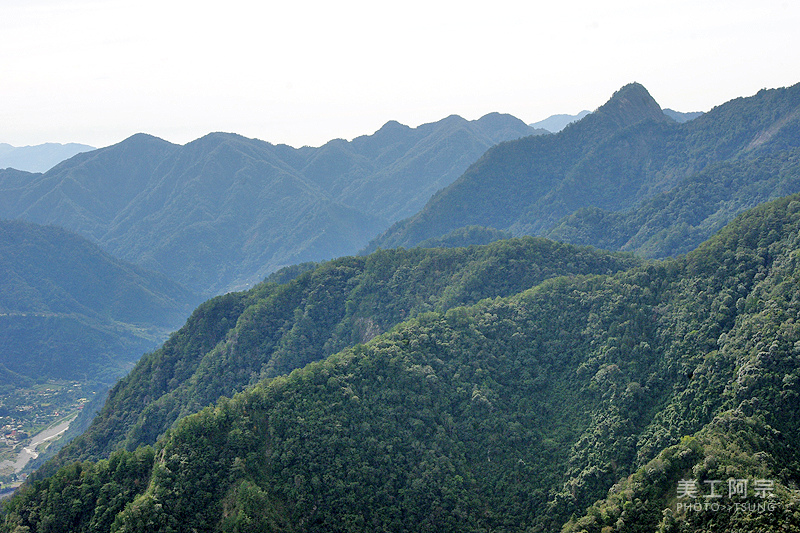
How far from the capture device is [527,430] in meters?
72.1

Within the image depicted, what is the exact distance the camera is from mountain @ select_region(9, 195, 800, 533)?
172 feet

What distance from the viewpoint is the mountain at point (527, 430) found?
52.5m

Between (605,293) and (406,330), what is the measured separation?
29283 mm

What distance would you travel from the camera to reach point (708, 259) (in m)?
76.7

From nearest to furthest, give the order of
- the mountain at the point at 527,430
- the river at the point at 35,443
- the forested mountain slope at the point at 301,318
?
1. the mountain at the point at 527,430
2. the forested mountain slope at the point at 301,318
3. the river at the point at 35,443

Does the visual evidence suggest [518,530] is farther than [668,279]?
No

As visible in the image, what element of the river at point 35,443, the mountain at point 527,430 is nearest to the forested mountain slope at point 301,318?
the mountain at point 527,430

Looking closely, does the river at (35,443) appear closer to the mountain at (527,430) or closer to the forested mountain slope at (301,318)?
the forested mountain slope at (301,318)

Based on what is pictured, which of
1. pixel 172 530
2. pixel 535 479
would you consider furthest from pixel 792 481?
pixel 172 530

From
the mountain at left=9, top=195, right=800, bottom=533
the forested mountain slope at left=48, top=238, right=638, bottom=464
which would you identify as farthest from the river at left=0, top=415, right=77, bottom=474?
the mountain at left=9, top=195, right=800, bottom=533

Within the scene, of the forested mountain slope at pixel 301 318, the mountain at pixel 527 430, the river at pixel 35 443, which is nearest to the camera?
the mountain at pixel 527 430

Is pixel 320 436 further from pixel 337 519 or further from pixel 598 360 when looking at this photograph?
pixel 598 360

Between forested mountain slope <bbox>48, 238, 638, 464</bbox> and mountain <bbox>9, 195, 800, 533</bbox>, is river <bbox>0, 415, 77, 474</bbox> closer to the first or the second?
forested mountain slope <bbox>48, 238, 638, 464</bbox>

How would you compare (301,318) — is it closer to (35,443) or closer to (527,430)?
(527,430)
